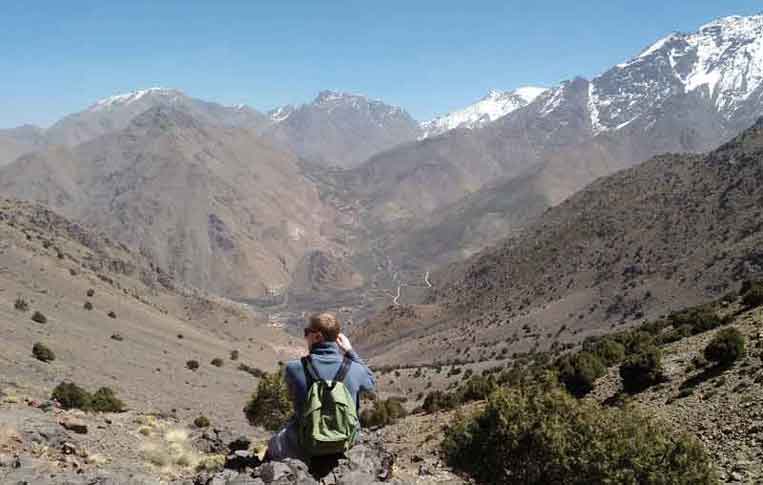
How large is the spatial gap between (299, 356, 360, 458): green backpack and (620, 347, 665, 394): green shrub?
83.8 feet

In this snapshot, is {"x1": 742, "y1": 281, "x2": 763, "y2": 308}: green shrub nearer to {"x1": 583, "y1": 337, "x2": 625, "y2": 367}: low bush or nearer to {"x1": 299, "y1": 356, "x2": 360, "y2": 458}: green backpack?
{"x1": 583, "y1": 337, "x2": 625, "y2": 367}: low bush

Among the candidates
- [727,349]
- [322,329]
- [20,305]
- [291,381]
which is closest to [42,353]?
[20,305]

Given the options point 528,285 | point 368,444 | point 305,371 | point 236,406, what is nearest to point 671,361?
point 368,444

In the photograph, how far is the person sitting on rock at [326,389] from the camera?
28.8 feet

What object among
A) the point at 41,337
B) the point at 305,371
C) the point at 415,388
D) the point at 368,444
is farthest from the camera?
the point at 415,388

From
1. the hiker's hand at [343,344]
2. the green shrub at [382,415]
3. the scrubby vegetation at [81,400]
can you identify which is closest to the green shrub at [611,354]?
the green shrub at [382,415]

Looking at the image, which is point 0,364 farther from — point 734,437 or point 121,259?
point 121,259

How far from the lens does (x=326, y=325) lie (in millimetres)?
9148

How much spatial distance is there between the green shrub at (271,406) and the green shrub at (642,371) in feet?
59.7

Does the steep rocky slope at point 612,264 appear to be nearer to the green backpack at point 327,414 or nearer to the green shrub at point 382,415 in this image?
the green shrub at point 382,415

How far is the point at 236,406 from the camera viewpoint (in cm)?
5028

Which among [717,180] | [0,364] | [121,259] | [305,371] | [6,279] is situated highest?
[717,180]

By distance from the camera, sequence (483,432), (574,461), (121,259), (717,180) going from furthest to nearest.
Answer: (717,180)
(121,259)
(483,432)
(574,461)

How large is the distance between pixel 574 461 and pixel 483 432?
5725 mm
